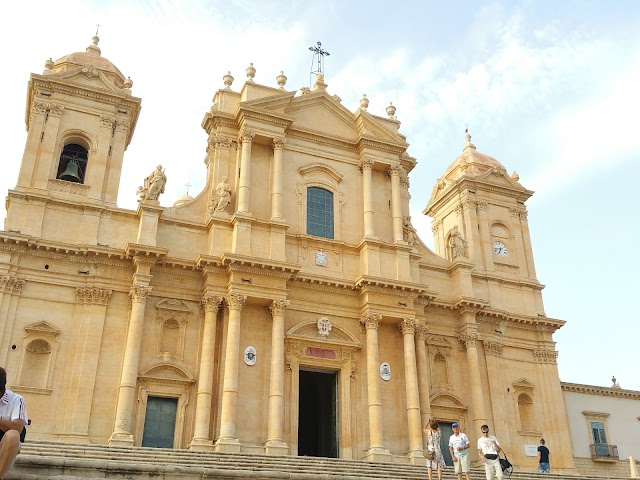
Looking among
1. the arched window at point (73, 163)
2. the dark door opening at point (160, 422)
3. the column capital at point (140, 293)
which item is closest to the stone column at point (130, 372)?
the column capital at point (140, 293)

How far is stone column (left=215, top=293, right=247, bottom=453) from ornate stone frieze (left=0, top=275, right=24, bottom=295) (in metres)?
6.32

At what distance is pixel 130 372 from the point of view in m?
20.1

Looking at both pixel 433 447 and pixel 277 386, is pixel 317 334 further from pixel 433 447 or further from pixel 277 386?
pixel 433 447

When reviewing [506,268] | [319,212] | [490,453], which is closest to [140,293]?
[319,212]

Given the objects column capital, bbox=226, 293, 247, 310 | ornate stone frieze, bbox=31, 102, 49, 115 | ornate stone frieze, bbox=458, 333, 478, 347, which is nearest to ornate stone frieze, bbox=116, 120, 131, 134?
ornate stone frieze, bbox=31, 102, 49, 115

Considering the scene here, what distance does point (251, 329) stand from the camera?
883 inches

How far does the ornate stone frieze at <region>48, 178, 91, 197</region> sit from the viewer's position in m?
22.5

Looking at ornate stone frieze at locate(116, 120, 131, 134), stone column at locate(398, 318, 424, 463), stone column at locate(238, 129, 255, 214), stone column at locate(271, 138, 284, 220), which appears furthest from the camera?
ornate stone frieze at locate(116, 120, 131, 134)

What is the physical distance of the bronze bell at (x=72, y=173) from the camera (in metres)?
23.0

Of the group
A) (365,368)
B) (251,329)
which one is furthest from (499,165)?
(251,329)

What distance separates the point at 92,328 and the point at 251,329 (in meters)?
5.00

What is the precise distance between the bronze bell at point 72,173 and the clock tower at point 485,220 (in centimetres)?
1450

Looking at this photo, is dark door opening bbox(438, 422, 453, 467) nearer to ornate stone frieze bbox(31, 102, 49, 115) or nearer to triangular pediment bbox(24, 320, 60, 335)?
triangular pediment bbox(24, 320, 60, 335)

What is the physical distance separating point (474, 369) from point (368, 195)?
24.8 ft
